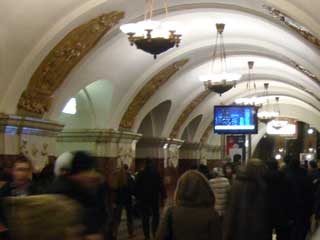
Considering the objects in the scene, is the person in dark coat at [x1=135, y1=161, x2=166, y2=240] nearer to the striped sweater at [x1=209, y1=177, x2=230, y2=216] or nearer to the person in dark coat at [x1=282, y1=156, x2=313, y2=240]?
the person in dark coat at [x1=282, y1=156, x2=313, y2=240]

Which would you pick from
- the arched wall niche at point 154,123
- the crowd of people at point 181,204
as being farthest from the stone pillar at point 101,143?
the crowd of people at point 181,204

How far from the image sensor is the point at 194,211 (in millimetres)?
4586

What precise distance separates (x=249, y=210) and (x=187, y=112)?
1737cm

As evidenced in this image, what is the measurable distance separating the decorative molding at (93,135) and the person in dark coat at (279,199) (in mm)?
8956

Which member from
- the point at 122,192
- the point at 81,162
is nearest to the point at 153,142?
the point at 122,192

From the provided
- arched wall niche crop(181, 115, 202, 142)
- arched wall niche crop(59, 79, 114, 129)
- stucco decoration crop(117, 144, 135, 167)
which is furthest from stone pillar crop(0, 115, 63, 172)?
arched wall niche crop(181, 115, 202, 142)

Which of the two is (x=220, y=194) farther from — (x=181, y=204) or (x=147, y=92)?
(x=147, y=92)

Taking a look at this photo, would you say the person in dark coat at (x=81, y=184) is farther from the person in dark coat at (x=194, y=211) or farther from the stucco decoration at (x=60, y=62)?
the stucco decoration at (x=60, y=62)

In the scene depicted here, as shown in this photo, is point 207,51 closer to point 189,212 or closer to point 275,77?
point 275,77

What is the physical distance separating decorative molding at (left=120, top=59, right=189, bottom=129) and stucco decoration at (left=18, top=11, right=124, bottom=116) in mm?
4607

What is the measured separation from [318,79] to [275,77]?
6582 millimetres

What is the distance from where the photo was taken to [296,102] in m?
30.2

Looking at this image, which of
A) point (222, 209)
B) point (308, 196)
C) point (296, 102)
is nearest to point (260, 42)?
point (308, 196)

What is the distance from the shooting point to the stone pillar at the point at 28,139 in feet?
38.4
